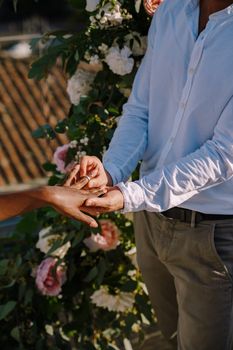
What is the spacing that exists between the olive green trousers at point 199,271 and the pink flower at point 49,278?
0.63 m

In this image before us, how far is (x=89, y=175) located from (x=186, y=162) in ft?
0.79

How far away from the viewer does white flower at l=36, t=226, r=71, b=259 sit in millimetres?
2781


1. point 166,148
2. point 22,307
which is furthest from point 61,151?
point 166,148

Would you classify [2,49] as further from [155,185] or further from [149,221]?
[155,185]

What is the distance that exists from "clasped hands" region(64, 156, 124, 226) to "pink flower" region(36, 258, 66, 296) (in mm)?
851

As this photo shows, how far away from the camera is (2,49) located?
295cm

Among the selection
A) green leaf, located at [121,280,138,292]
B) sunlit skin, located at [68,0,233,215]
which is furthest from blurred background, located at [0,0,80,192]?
sunlit skin, located at [68,0,233,215]

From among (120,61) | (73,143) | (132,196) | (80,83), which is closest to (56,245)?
(73,143)

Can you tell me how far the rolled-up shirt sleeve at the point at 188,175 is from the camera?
1.86m

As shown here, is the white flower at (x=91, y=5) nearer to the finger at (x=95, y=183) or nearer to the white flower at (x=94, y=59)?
the white flower at (x=94, y=59)

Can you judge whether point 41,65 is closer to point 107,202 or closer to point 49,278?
point 49,278

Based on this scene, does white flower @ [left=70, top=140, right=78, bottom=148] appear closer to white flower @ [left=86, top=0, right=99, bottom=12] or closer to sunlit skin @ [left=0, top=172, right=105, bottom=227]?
white flower @ [left=86, top=0, right=99, bottom=12]

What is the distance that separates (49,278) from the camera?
9.12ft

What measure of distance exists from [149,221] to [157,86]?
380 mm
